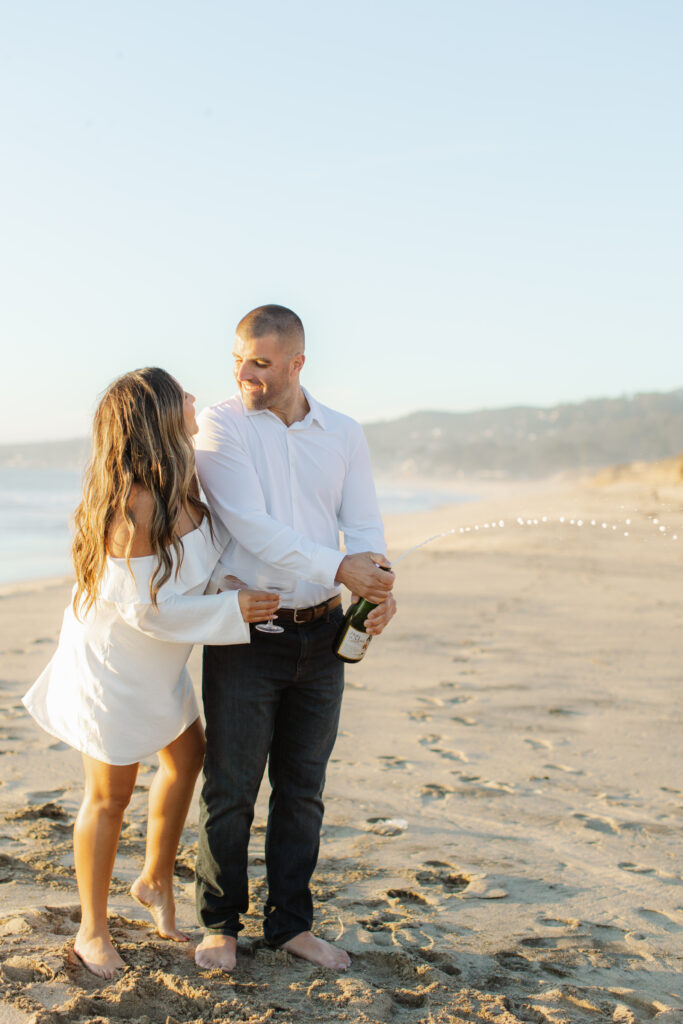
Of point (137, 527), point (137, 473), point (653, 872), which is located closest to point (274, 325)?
point (137, 473)

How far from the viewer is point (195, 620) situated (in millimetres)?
2994

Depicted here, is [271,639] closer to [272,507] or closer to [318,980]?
[272,507]

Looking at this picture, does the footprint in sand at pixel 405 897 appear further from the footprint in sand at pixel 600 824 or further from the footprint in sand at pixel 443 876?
the footprint in sand at pixel 600 824

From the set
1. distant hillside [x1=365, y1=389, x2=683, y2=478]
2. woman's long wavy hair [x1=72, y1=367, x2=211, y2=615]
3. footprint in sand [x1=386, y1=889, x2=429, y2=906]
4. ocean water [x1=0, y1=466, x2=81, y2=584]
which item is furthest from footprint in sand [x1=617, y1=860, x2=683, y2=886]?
distant hillside [x1=365, y1=389, x2=683, y2=478]

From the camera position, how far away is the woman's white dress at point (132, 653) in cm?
297

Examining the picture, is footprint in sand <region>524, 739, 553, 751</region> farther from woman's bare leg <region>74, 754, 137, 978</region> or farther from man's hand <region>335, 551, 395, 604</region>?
woman's bare leg <region>74, 754, 137, 978</region>

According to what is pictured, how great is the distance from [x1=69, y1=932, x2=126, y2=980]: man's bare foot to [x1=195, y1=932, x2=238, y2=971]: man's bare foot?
0.27 meters

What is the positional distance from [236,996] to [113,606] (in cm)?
131

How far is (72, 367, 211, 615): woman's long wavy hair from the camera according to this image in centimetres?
297

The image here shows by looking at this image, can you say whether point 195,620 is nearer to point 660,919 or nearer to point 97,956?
point 97,956

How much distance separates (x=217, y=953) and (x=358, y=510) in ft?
5.42

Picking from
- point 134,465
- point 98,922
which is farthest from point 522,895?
point 134,465

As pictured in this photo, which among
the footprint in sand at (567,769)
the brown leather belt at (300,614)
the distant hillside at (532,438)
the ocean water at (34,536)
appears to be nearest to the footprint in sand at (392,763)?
the footprint in sand at (567,769)

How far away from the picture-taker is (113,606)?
9.91ft
